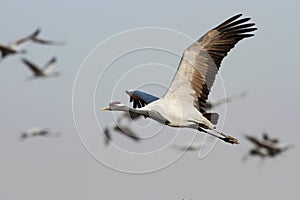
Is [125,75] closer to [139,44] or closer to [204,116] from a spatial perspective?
[139,44]

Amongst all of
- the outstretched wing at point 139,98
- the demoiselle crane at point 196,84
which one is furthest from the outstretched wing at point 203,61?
the outstretched wing at point 139,98

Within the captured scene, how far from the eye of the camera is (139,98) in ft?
83.1

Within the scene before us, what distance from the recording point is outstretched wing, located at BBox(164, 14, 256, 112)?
76.5 feet

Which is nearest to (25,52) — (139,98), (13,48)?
(13,48)

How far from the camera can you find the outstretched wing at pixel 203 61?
2333cm

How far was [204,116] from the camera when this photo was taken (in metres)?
23.9

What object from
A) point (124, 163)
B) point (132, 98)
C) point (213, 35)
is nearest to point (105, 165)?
point (124, 163)

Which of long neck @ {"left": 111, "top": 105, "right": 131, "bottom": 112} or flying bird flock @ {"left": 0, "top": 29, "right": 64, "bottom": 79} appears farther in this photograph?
flying bird flock @ {"left": 0, "top": 29, "right": 64, "bottom": 79}

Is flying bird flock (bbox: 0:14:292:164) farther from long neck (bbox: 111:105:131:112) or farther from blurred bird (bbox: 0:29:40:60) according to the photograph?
blurred bird (bbox: 0:29:40:60)

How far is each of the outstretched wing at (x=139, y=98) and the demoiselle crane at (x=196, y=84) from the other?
76 cm

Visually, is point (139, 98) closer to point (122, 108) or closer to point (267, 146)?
point (122, 108)

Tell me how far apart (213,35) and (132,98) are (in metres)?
3.50

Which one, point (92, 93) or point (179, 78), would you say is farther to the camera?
point (92, 93)

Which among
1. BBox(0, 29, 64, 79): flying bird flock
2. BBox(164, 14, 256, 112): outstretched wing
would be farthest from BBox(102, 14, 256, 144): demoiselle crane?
→ BBox(0, 29, 64, 79): flying bird flock
